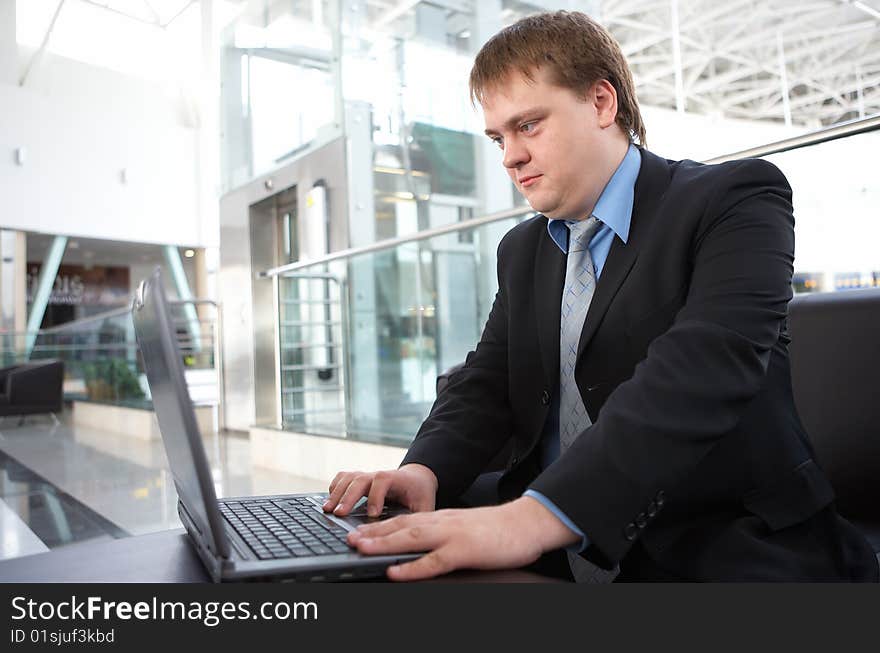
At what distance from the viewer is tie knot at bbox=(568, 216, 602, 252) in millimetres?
972

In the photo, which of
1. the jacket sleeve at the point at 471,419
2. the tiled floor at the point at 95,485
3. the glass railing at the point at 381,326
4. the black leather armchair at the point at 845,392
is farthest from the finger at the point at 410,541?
the glass railing at the point at 381,326

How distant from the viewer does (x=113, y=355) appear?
8367 millimetres

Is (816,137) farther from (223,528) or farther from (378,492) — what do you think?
(223,528)

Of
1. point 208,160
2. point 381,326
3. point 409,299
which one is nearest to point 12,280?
point 208,160

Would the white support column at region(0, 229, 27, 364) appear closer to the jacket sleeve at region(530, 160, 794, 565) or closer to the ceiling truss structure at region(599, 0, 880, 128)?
the ceiling truss structure at region(599, 0, 880, 128)

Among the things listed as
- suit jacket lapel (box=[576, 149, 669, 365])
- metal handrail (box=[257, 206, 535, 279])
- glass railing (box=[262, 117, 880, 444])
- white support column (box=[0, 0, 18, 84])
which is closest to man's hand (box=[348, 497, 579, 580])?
suit jacket lapel (box=[576, 149, 669, 365])

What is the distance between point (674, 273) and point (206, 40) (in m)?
9.87

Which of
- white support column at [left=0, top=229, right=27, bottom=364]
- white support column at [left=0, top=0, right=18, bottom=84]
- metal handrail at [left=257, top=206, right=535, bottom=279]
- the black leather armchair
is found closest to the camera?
the black leather armchair

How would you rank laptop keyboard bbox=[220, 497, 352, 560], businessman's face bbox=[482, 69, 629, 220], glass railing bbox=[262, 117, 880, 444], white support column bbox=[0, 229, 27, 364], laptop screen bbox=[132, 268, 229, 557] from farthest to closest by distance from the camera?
white support column bbox=[0, 229, 27, 364] < glass railing bbox=[262, 117, 880, 444] < businessman's face bbox=[482, 69, 629, 220] < laptop keyboard bbox=[220, 497, 352, 560] < laptop screen bbox=[132, 268, 229, 557]

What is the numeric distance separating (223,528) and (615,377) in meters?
0.51

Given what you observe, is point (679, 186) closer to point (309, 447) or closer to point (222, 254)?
point (309, 447)

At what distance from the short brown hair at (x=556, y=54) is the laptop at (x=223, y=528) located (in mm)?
538

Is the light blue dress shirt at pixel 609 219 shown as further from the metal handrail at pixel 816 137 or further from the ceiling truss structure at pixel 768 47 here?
the ceiling truss structure at pixel 768 47

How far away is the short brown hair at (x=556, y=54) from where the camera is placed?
3.06 ft
